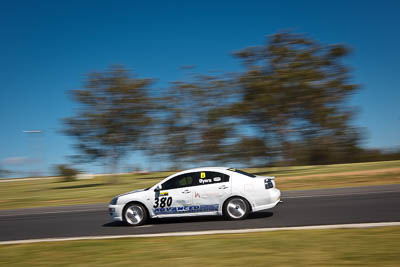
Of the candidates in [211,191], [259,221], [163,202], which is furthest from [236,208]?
[163,202]

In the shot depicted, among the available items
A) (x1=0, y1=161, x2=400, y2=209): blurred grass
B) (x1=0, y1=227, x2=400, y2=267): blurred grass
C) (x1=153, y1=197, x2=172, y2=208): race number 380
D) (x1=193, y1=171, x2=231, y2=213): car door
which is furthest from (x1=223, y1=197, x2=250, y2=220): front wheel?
(x1=0, y1=161, x2=400, y2=209): blurred grass

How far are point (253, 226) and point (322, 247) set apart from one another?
3003mm

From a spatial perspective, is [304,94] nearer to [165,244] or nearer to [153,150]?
[153,150]

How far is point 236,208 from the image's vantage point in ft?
34.5

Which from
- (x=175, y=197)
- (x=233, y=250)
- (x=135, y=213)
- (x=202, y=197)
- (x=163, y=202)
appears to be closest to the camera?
(x=233, y=250)

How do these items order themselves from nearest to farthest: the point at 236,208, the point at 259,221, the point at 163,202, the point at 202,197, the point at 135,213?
the point at 259,221
the point at 236,208
the point at 202,197
the point at 163,202
the point at 135,213

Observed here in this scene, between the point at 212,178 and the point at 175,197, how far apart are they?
119 cm

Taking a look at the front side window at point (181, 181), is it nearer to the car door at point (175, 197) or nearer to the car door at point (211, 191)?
the car door at point (175, 197)

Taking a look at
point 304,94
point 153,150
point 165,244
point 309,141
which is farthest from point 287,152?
point 165,244

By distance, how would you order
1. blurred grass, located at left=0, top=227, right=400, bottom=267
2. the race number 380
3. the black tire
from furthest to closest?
1. the black tire
2. the race number 380
3. blurred grass, located at left=0, top=227, right=400, bottom=267

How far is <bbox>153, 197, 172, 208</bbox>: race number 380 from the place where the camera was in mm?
10861

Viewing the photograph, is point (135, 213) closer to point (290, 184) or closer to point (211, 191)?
point (211, 191)

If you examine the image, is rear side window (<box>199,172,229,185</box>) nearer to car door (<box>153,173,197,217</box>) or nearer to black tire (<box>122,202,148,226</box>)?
car door (<box>153,173,197,217</box>)

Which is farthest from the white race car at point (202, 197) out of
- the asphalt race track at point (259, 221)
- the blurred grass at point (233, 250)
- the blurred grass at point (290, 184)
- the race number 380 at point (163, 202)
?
the blurred grass at point (290, 184)
